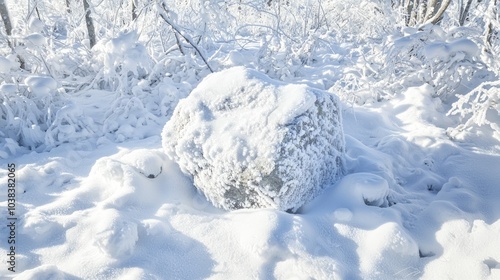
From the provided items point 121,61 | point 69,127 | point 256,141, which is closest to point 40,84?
point 69,127

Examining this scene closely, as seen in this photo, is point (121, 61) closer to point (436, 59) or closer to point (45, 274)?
point (45, 274)

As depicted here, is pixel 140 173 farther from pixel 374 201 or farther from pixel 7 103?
pixel 7 103

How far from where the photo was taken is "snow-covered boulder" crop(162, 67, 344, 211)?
2402 millimetres

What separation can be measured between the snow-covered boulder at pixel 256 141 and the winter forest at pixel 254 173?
0.04 feet

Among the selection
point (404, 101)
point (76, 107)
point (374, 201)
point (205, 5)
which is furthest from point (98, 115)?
point (404, 101)

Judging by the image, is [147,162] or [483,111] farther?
[483,111]

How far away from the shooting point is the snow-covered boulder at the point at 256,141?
240 centimetres

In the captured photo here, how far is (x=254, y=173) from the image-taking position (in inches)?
94.4

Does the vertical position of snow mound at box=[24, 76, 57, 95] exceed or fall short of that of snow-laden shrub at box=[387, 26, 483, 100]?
it falls short

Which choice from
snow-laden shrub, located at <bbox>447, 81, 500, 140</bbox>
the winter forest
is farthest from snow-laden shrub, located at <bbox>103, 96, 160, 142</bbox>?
snow-laden shrub, located at <bbox>447, 81, 500, 140</bbox>

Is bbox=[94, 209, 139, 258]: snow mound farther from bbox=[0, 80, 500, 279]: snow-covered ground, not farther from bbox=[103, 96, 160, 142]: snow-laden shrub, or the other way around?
bbox=[103, 96, 160, 142]: snow-laden shrub

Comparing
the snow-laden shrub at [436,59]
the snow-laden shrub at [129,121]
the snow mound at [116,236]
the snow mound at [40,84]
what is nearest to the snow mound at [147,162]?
the snow mound at [116,236]

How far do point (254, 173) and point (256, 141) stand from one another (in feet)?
0.72

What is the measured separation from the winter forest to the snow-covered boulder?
0.5 inches
